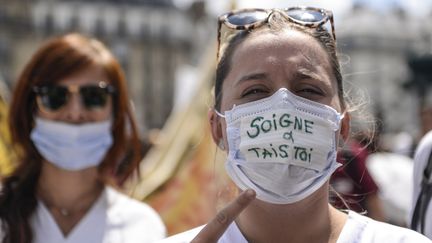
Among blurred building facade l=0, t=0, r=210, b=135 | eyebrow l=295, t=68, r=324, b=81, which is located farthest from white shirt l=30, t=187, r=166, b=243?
blurred building facade l=0, t=0, r=210, b=135

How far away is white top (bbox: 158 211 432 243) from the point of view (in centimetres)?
215

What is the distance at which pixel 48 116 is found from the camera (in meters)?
3.68

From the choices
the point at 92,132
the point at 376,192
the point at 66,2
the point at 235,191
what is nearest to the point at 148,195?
the point at 376,192

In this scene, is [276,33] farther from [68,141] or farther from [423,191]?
[68,141]

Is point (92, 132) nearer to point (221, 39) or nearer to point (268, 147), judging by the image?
point (221, 39)

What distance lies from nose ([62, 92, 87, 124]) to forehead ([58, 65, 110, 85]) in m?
0.06

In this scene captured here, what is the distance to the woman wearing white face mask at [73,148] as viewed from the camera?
3418mm

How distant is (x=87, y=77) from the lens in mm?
3703

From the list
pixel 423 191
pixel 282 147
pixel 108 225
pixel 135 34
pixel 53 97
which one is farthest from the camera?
pixel 135 34

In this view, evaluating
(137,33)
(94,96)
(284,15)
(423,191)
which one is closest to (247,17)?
(284,15)

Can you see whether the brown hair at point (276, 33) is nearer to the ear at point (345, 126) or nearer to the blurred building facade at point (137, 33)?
the ear at point (345, 126)

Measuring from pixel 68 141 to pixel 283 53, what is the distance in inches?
64.6

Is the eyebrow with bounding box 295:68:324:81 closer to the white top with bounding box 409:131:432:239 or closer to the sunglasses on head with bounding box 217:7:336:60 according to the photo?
the sunglasses on head with bounding box 217:7:336:60

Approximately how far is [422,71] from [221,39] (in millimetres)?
6057
